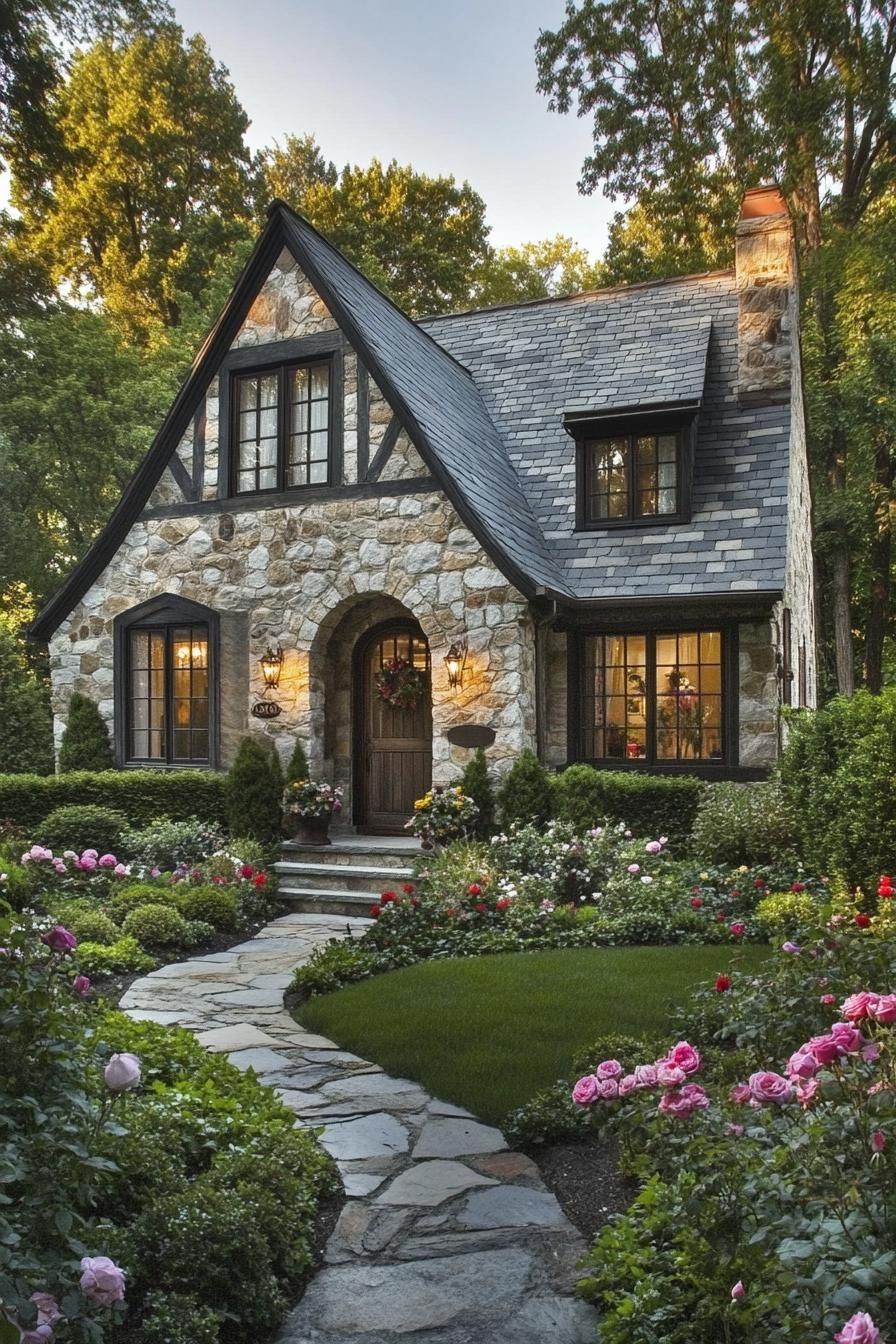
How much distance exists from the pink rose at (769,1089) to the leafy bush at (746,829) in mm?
6295

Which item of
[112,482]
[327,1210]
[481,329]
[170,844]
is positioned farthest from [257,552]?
[112,482]

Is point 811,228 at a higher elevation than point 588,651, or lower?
higher

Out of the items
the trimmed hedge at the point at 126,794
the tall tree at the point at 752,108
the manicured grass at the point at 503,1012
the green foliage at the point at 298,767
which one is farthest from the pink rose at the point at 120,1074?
the tall tree at the point at 752,108

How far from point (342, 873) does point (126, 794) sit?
2974 millimetres

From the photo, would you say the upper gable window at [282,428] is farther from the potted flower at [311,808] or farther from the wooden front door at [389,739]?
the potted flower at [311,808]

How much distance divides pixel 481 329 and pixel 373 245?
360 inches

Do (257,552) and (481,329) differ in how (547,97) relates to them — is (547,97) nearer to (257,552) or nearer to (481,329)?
(481,329)

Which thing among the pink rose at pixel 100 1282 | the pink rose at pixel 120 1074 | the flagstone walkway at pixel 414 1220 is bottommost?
the flagstone walkway at pixel 414 1220

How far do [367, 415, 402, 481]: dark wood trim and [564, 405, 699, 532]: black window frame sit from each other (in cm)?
222

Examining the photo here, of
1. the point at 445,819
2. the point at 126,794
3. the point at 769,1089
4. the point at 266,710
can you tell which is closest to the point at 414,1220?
the point at 769,1089

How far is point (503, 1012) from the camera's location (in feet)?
18.8

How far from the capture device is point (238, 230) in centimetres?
2362

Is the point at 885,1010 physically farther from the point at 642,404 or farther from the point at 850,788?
the point at 642,404

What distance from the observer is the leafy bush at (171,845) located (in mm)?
10367
